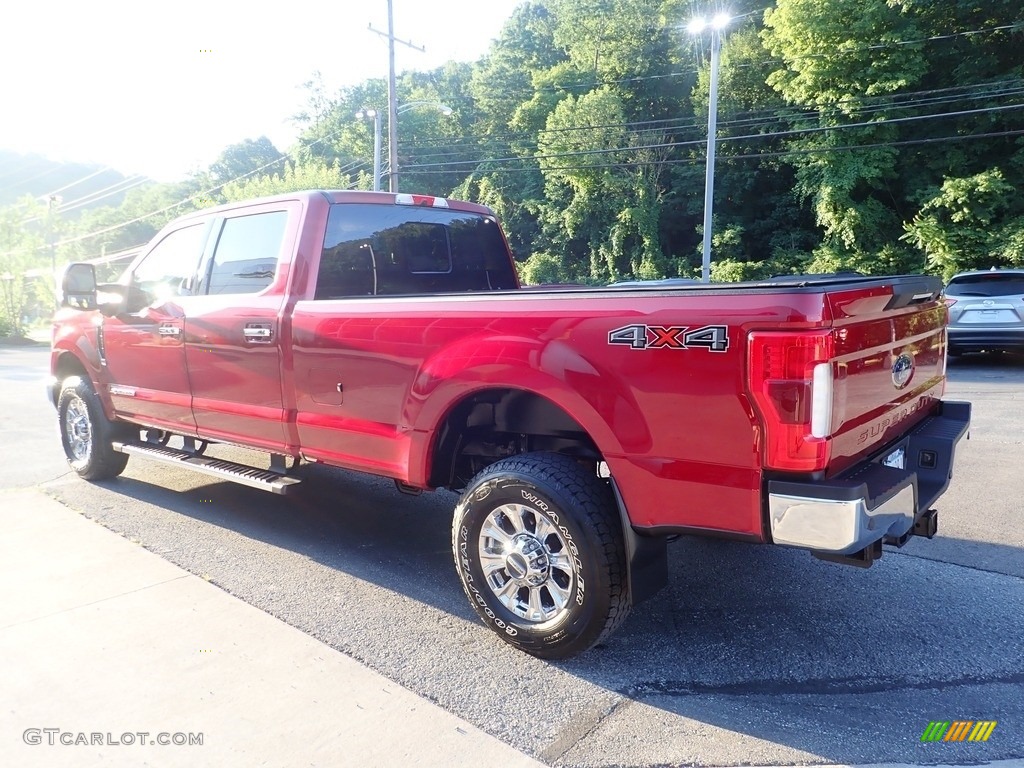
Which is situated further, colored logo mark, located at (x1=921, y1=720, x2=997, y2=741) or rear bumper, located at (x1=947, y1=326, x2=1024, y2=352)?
rear bumper, located at (x1=947, y1=326, x2=1024, y2=352)

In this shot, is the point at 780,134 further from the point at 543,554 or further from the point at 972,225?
the point at 543,554

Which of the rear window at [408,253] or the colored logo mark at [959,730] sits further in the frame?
the rear window at [408,253]

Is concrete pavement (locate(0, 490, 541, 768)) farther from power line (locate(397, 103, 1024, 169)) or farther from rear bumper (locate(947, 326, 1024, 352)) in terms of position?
power line (locate(397, 103, 1024, 169))

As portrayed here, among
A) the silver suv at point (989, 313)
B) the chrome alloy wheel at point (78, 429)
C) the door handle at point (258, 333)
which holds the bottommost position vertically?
the chrome alloy wheel at point (78, 429)

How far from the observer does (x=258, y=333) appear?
13.7 ft

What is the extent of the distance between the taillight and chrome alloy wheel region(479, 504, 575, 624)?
96 centimetres

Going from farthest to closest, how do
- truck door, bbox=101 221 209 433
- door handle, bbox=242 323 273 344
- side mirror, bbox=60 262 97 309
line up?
side mirror, bbox=60 262 97 309 < truck door, bbox=101 221 209 433 < door handle, bbox=242 323 273 344

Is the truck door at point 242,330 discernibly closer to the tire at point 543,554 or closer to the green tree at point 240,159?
the tire at point 543,554

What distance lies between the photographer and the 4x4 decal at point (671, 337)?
2518mm

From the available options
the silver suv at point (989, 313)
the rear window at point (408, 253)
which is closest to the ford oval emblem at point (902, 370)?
the rear window at point (408, 253)

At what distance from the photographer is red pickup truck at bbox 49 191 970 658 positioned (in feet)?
8.16

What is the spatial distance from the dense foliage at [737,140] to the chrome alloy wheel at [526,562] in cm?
2441

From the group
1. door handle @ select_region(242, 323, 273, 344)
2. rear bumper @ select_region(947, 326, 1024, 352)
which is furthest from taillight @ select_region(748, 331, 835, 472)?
rear bumper @ select_region(947, 326, 1024, 352)

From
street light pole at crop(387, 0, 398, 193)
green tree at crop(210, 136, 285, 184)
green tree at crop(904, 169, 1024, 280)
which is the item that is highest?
green tree at crop(210, 136, 285, 184)
